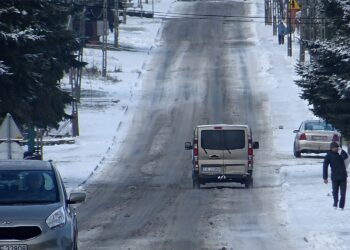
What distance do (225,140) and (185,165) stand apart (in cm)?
906

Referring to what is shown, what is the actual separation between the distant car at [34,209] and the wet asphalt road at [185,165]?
330cm

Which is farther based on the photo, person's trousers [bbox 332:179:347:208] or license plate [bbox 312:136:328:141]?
license plate [bbox 312:136:328:141]

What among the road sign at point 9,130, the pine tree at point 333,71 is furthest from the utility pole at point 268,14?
the road sign at point 9,130

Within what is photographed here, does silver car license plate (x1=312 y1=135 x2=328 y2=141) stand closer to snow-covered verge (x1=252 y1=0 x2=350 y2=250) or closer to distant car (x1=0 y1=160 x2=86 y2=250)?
snow-covered verge (x1=252 y1=0 x2=350 y2=250)

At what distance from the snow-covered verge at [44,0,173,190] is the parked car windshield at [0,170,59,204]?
16.9m

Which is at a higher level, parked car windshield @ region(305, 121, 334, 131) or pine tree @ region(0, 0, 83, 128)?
pine tree @ region(0, 0, 83, 128)

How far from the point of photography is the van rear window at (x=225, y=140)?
32812 mm

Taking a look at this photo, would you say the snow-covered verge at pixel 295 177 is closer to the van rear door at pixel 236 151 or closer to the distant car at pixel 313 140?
the distant car at pixel 313 140

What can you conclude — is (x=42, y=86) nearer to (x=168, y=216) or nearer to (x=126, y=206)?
(x=126, y=206)

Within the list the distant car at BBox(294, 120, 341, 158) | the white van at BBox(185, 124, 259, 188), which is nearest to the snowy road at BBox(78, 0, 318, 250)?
the white van at BBox(185, 124, 259, 188)

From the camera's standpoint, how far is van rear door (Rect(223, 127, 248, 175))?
3266cm

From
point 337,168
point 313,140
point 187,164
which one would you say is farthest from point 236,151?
point 313,140

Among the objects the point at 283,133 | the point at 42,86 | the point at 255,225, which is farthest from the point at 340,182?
the point at 283,133

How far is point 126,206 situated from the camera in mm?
27250
